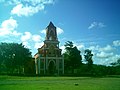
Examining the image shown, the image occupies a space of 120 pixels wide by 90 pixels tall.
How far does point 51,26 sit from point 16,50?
18.8 m

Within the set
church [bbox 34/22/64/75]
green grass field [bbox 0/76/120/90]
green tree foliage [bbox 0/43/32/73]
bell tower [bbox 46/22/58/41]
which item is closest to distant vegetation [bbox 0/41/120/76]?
green tree foliage [bbox 0/43/32/73]

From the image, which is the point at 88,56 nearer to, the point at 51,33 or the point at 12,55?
the point at 51,33

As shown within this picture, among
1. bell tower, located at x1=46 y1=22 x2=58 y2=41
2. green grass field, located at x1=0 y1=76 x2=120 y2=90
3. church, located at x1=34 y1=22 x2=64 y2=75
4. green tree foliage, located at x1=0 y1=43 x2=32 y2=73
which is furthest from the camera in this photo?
bell tower, located at x1=46 y1=22 x2=58 y2=41

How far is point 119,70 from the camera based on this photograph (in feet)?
398

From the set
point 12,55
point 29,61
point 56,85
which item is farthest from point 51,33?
point 56,85

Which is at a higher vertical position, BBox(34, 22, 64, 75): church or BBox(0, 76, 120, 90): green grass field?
BBox(34, 22, 64, 75): church

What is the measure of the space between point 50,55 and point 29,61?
8.60 m

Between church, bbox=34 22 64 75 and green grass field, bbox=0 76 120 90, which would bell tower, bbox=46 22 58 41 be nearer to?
church, bbox=34 22 64 75

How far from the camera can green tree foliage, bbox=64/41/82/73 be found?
93375mm

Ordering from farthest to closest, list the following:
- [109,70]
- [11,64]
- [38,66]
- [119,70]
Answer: [119,70], [109,70], [38,66], [11,64]

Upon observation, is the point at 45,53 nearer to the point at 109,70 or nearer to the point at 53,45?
the point at 53,45

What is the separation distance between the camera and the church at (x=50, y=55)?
299ft

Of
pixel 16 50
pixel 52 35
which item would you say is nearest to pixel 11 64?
pixel 16 50

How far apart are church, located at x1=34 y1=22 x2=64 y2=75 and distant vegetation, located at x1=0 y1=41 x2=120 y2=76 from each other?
9.10 ft
